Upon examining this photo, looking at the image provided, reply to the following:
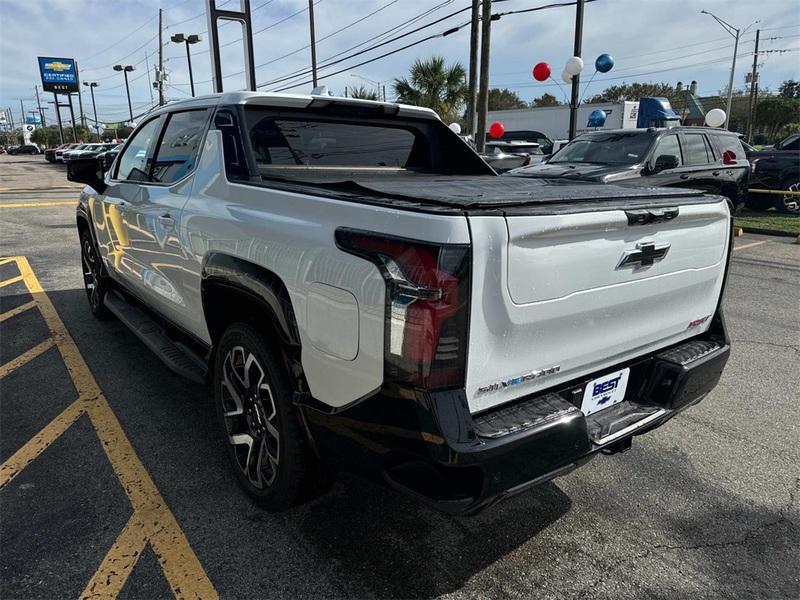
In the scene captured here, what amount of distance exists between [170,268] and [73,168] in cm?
216

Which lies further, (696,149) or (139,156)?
(696,149)

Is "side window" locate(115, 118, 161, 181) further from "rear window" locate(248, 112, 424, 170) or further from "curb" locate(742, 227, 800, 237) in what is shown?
"curb" locate(742, 227, 800, 237)

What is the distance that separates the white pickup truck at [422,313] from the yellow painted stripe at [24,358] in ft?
6.02

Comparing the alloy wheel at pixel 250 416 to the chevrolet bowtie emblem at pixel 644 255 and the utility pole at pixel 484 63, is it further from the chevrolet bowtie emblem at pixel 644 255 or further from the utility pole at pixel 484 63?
the utility pole at pixel 484 63

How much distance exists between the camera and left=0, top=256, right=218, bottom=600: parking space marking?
2.20m

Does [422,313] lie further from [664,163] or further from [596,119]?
[596,119]

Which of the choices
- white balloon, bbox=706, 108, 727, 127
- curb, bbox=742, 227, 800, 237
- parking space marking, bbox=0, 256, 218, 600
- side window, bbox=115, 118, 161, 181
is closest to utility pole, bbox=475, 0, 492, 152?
white balloon, bbox=706, 108, 727, 127

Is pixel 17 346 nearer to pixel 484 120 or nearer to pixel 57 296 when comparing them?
pixel 57 296

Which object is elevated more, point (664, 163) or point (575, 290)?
point (664, 163)

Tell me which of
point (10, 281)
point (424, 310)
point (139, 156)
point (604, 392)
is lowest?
point (10, 281)

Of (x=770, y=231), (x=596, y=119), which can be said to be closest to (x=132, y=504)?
(x=770, y=231)

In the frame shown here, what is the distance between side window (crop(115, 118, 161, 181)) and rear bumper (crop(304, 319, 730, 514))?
2745mm

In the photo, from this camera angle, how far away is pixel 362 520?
8.45ft

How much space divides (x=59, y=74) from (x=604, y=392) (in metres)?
82.5
